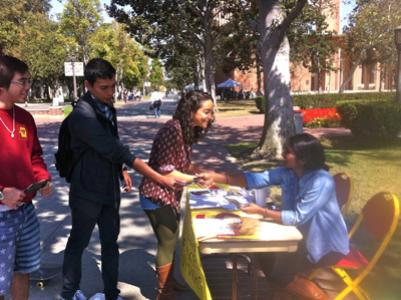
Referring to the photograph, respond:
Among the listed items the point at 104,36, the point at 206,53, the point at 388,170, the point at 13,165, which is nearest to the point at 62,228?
the point at 13,165

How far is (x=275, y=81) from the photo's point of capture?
34.7 ft

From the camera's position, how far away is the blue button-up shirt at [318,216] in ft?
9.86

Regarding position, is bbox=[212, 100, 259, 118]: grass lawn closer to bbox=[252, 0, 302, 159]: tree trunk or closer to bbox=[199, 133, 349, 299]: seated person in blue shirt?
bbox=[252, 0, 302, 159]: tree trunk

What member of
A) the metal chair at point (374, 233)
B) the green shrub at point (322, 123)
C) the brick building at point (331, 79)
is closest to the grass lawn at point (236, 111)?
the green shrub at point (322, 123)

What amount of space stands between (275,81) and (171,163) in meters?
7.76

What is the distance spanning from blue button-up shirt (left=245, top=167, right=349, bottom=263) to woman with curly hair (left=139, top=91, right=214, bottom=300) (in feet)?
2.45

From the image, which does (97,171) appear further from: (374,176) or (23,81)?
(374,176)

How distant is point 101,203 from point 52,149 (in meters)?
10.3

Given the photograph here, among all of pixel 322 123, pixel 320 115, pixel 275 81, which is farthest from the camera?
pixel 320 115

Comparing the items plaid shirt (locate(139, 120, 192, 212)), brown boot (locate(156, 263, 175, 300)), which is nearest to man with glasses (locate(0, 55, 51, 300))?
plaid shirt (locate(139, 120, 192, 212))

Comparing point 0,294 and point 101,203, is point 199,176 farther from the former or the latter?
point 0,294

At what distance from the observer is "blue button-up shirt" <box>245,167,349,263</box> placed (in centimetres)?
300

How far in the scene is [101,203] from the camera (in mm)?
3262

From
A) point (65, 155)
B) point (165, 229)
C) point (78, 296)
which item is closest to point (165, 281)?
point (165, 229)
